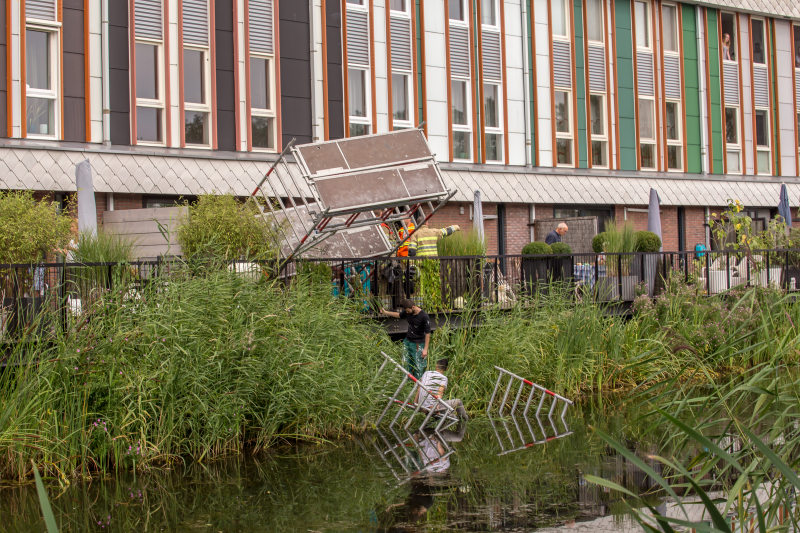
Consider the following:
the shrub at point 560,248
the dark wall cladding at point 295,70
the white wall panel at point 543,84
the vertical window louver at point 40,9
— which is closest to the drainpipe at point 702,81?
the white wall panel at point 543,84

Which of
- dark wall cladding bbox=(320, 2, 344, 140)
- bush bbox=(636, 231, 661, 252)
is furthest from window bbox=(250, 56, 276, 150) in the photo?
bush bbox=(636, 231, 661, 252)

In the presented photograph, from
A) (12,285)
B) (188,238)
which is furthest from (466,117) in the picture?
(12,285)

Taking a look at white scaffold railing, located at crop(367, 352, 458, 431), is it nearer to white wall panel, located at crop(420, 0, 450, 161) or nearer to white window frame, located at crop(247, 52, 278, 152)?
white window frame, located at crop(247, 52, 278, 152)

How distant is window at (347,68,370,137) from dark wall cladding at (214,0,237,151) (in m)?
3.01

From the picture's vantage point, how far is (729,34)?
28.0 meters

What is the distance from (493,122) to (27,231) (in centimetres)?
1483

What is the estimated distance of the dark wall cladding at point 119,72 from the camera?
17609 mm

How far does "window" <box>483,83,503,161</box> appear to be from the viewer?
23.1 metres

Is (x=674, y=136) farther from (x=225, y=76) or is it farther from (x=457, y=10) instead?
(x=225, y=76)

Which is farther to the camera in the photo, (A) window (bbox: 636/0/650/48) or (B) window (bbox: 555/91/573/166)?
(A) window (bbox: 636/0/650/48)

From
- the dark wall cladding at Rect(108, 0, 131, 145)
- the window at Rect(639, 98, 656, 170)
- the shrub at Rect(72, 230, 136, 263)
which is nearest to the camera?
the shrub at Rect(72, 230, 136, 263)

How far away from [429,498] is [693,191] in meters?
21.6

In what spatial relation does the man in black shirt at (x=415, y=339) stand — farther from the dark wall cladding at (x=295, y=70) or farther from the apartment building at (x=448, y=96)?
the dark wall cladding at (x=295, y=70)

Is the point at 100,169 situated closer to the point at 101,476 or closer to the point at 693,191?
the point at 101,476
